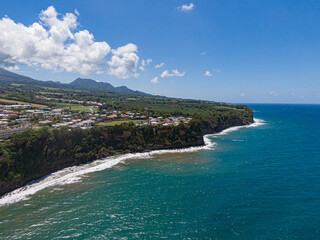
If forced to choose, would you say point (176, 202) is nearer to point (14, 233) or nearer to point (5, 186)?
point (14, 233)

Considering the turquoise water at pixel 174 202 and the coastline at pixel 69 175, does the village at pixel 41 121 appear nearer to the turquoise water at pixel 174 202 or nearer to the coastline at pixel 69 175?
the coastline at pixel 69 175

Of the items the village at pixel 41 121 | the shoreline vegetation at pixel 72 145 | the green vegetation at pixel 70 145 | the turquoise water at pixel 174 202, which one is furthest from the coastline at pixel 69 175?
the village at pixel 41 121

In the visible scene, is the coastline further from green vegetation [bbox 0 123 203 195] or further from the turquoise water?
green vegetation [bbox 0 123 203 195]

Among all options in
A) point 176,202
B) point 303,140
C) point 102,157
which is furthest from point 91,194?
point 303,140

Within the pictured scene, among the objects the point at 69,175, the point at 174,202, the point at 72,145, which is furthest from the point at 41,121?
the point at 174,202

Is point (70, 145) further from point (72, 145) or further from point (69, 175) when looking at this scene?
point (69, 175)

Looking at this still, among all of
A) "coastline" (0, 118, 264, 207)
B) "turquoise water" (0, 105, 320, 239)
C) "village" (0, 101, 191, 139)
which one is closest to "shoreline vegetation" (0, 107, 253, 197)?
"coastline" (0, 118, 264, 207)
